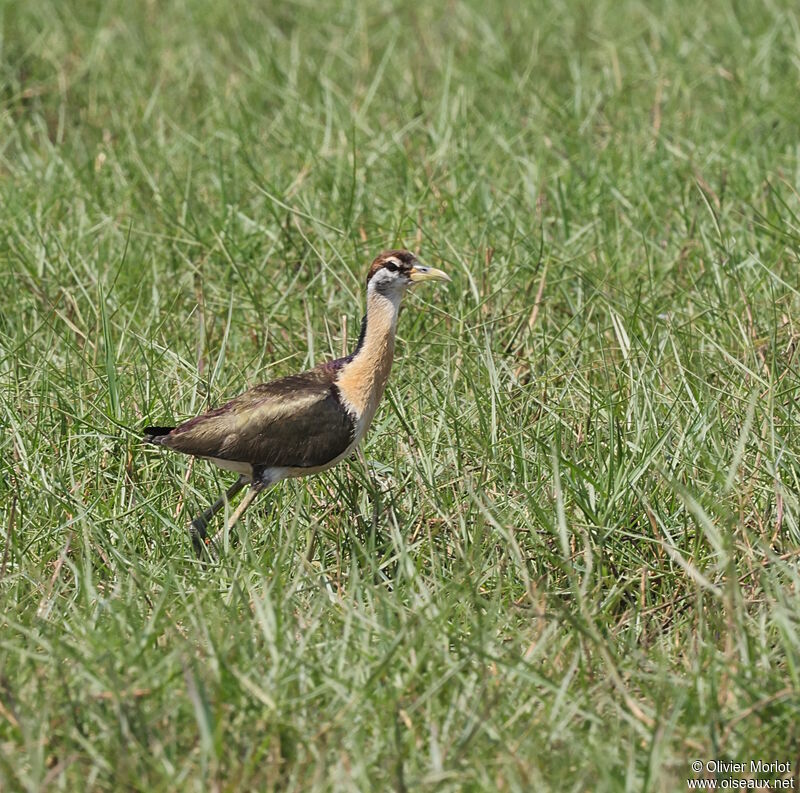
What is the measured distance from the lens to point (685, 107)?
8055 mm

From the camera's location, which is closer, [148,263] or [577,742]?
[577,742]

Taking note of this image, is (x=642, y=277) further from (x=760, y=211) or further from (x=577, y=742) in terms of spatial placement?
(x=577, y=742)

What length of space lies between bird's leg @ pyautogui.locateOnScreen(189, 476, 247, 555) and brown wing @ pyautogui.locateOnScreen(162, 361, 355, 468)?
0.16 m

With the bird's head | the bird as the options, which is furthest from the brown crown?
the bird

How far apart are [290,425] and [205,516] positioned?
0.44m

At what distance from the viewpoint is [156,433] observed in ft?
16.1

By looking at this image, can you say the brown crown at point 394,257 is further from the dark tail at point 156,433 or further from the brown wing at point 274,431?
the dark tail at point 156,433

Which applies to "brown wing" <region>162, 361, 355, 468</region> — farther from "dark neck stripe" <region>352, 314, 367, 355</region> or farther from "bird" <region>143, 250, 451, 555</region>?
"dark neck stripe" <region>352, 314, 367, 355</region>

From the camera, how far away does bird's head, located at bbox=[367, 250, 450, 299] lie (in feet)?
17.5

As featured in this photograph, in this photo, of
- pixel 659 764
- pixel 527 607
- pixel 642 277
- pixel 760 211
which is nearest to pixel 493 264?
pixel 642 277

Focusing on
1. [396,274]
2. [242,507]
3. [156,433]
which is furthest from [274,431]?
[396,274]

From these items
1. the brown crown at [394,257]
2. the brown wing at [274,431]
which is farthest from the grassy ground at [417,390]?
the brown crown at [394,257]

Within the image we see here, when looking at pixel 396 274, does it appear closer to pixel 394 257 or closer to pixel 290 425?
pixel 394 257

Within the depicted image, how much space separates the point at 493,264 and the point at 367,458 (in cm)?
147
